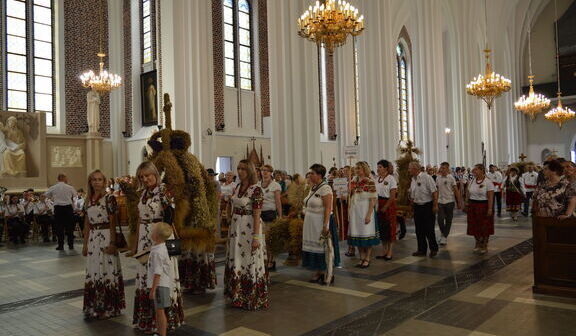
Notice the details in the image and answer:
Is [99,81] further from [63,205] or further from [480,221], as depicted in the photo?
[480,221]

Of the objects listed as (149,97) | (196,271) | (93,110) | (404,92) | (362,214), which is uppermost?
(404,92)

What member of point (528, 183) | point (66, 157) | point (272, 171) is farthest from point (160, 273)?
point (66, 157)

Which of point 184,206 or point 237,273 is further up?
point 184,206

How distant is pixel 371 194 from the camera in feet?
23.4

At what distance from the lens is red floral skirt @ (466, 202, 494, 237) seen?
844 centimetres

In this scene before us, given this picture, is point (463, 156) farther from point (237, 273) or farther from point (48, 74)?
point (237, 273)

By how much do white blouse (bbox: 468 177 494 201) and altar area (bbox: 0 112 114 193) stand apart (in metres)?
14.7

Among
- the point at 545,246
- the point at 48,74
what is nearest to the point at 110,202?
the point at 545,246

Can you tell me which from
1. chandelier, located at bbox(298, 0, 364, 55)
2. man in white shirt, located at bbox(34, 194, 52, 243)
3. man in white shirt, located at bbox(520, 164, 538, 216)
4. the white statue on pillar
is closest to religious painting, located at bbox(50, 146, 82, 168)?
the white statue on pillar

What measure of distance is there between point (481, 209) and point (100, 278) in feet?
22.0

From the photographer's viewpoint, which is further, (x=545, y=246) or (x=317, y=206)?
(x=317, y=206)

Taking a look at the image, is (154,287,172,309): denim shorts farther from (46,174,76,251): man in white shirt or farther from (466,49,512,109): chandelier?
(466,49,512,109): chandelier

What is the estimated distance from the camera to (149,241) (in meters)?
4.45

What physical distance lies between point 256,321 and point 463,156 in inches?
902
